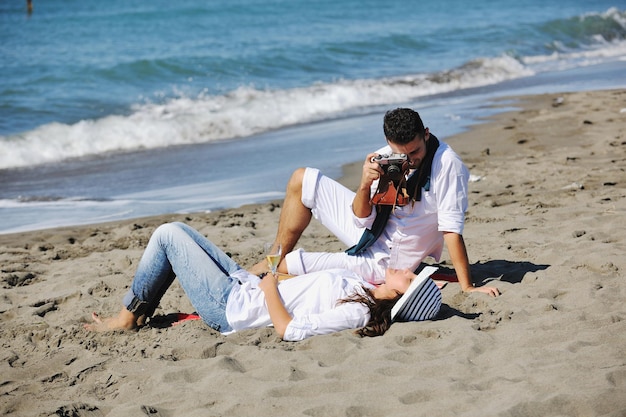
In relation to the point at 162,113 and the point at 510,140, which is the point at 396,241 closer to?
the point at 510,140

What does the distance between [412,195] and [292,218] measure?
98cm

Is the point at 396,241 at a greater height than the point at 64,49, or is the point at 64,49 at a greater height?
the point at 64,49

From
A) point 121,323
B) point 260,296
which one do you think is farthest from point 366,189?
point 121,323

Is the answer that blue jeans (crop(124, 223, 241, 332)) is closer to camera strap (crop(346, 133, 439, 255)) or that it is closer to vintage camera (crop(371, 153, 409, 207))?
camera strap (crop(346, 133, 439, 255))

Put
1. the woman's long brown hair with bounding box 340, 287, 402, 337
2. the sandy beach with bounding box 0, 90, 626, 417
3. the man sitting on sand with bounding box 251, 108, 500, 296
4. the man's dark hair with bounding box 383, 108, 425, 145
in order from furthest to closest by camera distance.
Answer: the man sitting on sand with bounding box 251, 108, 500, 296
the man's dark hair with bounding box 383, 108, 425, 145
the woman's long brown hair with bounding box 340, 287, 402, 337
the sandy beach with bounding box 0, 90, 626, 417

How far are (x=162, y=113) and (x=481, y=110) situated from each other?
6.10 metres

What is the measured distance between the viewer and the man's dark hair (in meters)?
4.64

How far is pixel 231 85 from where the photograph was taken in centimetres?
1733

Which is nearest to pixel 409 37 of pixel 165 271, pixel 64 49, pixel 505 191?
pixel 64 49

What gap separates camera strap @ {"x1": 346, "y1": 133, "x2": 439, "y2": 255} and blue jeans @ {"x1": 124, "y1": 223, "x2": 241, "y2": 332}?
87cm

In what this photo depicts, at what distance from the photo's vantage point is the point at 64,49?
21.6 m

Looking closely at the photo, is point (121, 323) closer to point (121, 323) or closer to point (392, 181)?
point (121, 323)

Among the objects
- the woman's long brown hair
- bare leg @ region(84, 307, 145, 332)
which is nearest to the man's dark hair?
the woman's long brown hair

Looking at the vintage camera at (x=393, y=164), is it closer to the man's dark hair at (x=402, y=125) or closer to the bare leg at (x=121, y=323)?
the man's dark hair at (x=402, y=125)
